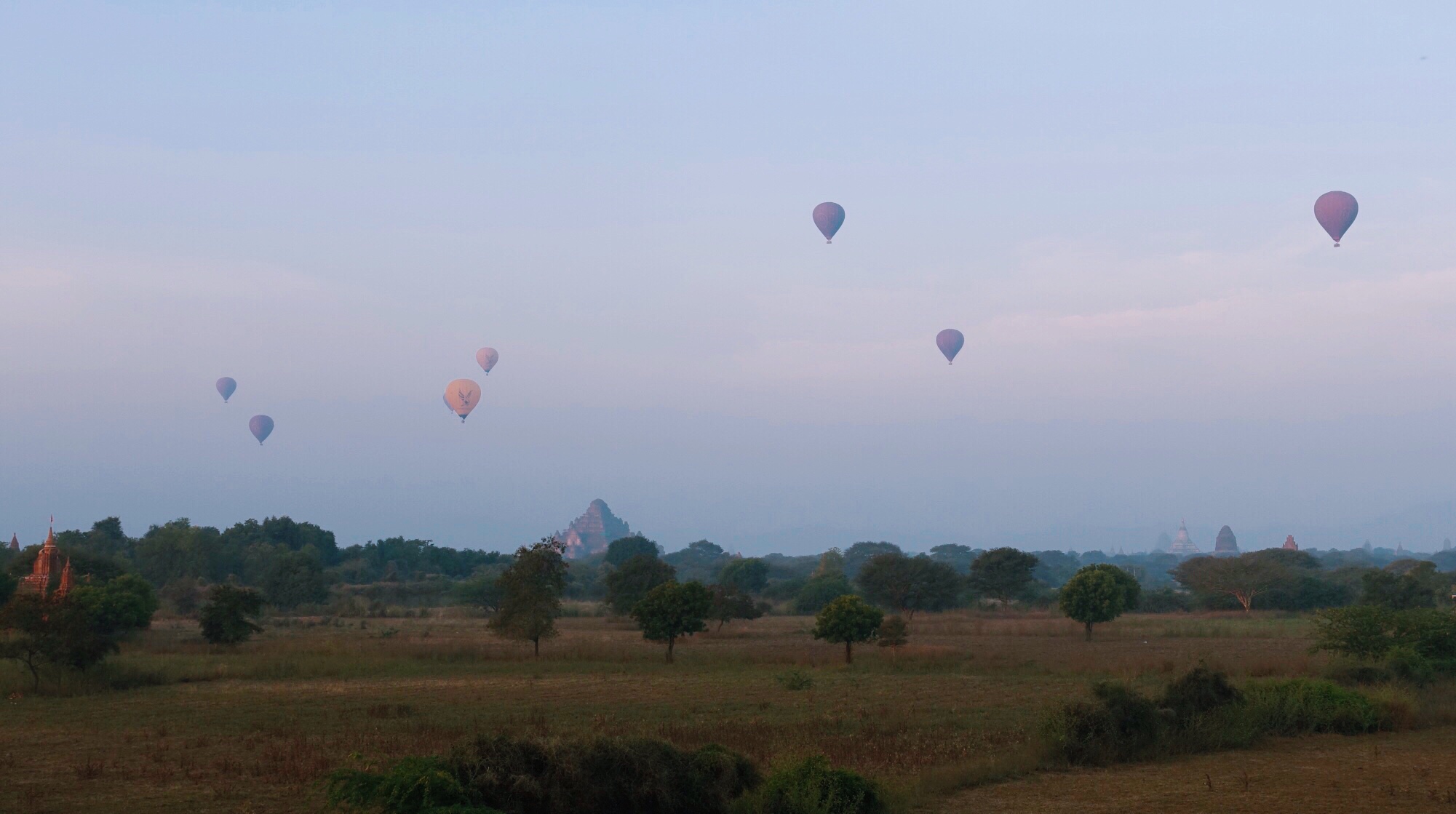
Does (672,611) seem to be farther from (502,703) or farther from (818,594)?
(818,594)

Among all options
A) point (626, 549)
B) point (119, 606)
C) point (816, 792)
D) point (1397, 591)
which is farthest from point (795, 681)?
point (626, 549)

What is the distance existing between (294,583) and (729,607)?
36291 millimetres

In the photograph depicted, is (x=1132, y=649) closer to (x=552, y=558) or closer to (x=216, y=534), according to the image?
A: (x=552, y=558)

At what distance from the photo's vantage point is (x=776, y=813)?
1298cm

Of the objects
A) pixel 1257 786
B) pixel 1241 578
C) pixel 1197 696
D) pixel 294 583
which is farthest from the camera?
pixel 294 583

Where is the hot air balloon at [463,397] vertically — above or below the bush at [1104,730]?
above

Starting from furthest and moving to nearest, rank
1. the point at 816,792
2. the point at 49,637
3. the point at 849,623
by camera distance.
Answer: the point at 849,623, the point at 49,637, the point at 816,792

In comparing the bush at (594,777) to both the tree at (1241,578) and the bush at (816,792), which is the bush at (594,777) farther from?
the tree at (1241,578)

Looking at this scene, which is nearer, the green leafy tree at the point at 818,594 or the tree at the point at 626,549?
the green leafy tree at the point at 818,594

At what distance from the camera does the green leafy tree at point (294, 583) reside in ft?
265

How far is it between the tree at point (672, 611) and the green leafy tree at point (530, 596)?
2.93m

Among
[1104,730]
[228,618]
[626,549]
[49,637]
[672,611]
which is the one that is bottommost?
[1104,730]

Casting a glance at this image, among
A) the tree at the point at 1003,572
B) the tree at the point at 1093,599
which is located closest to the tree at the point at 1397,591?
the tree at the point at 1093,599

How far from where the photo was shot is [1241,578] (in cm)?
8106
